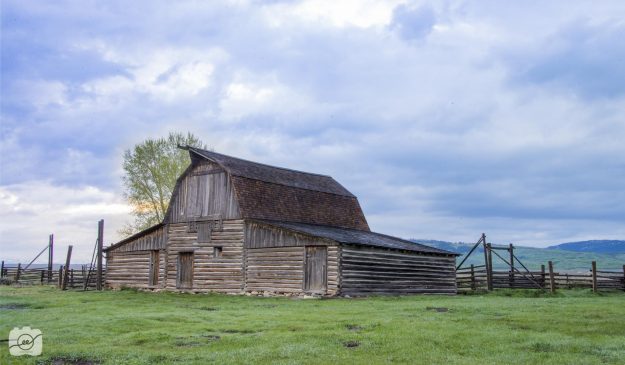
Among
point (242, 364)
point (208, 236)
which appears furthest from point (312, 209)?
point (242, 364)

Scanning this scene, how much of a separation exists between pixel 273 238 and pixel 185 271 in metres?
7.73

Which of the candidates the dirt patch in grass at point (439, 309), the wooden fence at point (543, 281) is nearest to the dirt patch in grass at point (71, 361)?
the dirt patch in grass at point (439, 309)

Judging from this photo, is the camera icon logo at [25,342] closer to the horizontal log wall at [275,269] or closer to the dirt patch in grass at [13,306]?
the dirt patch in grass at [13,306]

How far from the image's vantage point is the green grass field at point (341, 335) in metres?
12.3

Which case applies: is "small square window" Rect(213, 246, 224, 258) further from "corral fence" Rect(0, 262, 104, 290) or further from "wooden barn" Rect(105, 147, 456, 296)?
"corral fence" Rect(0, 262, 104, 290)

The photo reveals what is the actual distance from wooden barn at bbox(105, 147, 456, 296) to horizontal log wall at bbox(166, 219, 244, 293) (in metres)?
0.06

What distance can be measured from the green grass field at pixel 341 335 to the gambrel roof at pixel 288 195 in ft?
46.3

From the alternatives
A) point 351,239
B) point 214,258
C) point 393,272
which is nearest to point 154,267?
point 214,258

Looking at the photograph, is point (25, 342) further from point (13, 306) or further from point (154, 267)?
point (154, 267)

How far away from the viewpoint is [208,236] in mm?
36344

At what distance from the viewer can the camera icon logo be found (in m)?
12.6

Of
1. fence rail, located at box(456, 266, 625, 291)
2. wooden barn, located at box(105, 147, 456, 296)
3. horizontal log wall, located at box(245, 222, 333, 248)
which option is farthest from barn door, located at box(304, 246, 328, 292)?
fence rail, located at box(456, 266, 625, 291)

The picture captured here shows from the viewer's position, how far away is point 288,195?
39031 mm

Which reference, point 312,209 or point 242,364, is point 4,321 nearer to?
point 242,364
